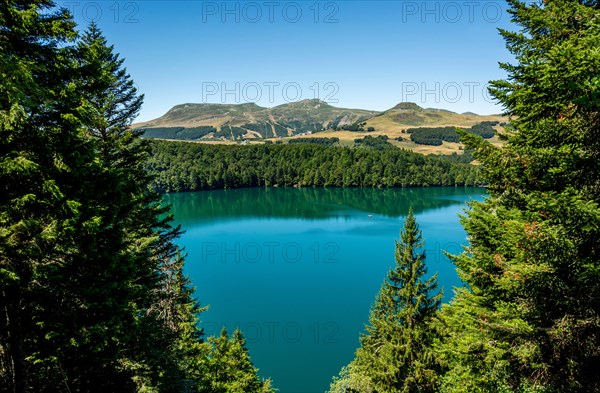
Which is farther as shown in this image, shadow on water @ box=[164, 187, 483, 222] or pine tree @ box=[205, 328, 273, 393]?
shadow on water @ box=[164, 187, 483, 222]

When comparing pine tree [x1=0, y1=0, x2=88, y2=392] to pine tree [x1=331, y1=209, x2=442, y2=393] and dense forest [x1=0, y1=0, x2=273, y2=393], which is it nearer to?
dense forest [x1=0, y1=0, x2=273, y2=393]

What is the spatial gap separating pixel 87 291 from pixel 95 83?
4919mm

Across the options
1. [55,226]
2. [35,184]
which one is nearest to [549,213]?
[55,226]

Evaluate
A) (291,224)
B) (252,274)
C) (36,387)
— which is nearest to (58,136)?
(36,387)

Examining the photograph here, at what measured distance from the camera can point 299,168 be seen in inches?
5310

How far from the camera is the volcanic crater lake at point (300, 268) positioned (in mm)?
26656

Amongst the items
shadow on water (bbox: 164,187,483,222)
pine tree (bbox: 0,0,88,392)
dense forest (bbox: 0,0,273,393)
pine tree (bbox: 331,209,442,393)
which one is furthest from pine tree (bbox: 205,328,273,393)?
shadow on water (bbox: 164,187,483,222)

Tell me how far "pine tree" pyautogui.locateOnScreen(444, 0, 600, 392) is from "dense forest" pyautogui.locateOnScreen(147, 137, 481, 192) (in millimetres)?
115818

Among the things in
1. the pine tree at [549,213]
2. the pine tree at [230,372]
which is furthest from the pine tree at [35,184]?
the pine tree at [230,372]

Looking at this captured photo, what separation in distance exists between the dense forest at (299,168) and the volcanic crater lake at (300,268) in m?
26.9

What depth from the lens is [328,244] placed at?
54.9 meters

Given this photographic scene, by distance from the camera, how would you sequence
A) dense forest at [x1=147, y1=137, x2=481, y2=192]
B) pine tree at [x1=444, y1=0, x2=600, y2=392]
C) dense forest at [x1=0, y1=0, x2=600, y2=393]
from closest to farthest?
pine tree at [x1=444, y1=0, x2=600, y2=392] → dense forest at [x1=0, y1=0, x2=600, y2=393] → dense forest at [x1=147, y1=137, x2=481, y2=192]

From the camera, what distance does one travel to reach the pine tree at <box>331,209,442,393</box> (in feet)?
50.0

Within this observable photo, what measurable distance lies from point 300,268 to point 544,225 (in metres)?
39.6
